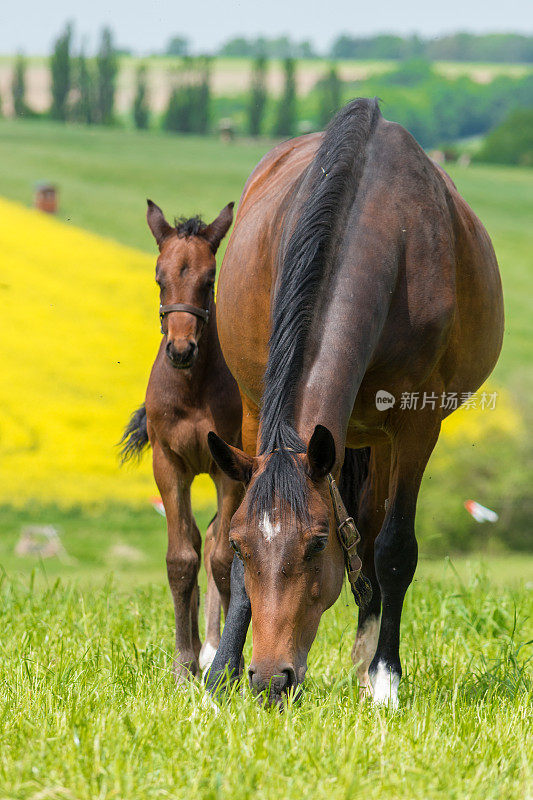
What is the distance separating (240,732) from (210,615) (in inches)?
95.8

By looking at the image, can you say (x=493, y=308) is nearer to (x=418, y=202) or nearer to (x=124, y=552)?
(x=418, y=202)

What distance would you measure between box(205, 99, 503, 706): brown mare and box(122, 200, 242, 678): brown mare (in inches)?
6.4

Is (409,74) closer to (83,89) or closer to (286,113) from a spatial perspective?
(286,113)

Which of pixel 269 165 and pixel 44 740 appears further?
pixel 269 165

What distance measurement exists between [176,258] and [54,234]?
846 inches

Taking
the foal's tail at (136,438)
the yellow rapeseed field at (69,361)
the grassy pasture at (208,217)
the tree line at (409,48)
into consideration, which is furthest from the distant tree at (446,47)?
the foal's tail at (136,438)

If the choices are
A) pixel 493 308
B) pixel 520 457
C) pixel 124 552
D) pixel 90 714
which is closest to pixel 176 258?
pixel 493 308

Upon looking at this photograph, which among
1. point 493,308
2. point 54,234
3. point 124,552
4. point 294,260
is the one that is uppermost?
point 294,260

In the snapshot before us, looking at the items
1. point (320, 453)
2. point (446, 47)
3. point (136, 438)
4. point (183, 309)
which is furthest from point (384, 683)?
point (446, 47)

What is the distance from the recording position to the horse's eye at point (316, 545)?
3.11m

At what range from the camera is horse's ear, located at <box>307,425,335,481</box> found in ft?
10.2

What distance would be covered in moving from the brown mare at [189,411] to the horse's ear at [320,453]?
1.66 m

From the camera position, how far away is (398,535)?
4238mm

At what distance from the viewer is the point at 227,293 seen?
4738 millimetres
